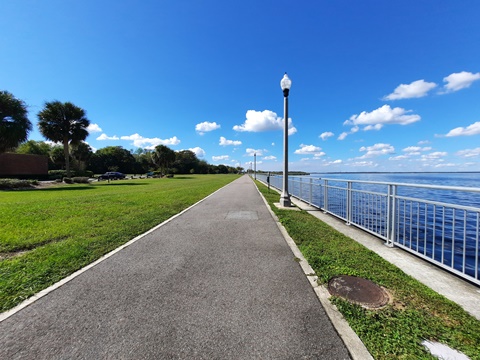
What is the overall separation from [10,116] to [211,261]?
3088 cm

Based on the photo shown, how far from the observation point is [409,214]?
542 cm

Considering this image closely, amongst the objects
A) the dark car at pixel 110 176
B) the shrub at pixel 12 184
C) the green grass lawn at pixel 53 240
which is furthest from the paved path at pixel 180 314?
the dark car at pixel 110 176

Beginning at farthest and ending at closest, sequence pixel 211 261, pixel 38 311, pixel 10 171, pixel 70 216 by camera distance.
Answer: pixel 10 171 → pixel 70 216 → pixel 211 261 → pixel 38 311

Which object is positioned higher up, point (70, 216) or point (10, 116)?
point (10, 116)

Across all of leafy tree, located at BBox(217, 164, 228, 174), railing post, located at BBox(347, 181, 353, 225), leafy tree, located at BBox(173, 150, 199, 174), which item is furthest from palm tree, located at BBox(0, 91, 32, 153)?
leafy tree, located at BBox(217, 164, 228, 174)

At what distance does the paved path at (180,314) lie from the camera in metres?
1.93

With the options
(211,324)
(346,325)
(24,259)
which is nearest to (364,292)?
(346,325)

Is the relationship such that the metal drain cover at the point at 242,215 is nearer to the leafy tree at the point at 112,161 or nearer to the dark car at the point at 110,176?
the dark car at the point at 110,176

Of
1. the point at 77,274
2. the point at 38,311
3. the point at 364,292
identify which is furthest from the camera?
the point at 77,274

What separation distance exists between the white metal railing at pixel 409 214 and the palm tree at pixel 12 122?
95.7 ft

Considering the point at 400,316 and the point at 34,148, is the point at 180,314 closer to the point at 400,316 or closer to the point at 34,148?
the point at 400,316

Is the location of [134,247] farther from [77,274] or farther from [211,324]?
[211,324]

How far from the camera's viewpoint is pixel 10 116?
22531mm

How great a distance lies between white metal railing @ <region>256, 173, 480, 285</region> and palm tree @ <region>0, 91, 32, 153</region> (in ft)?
95.7
